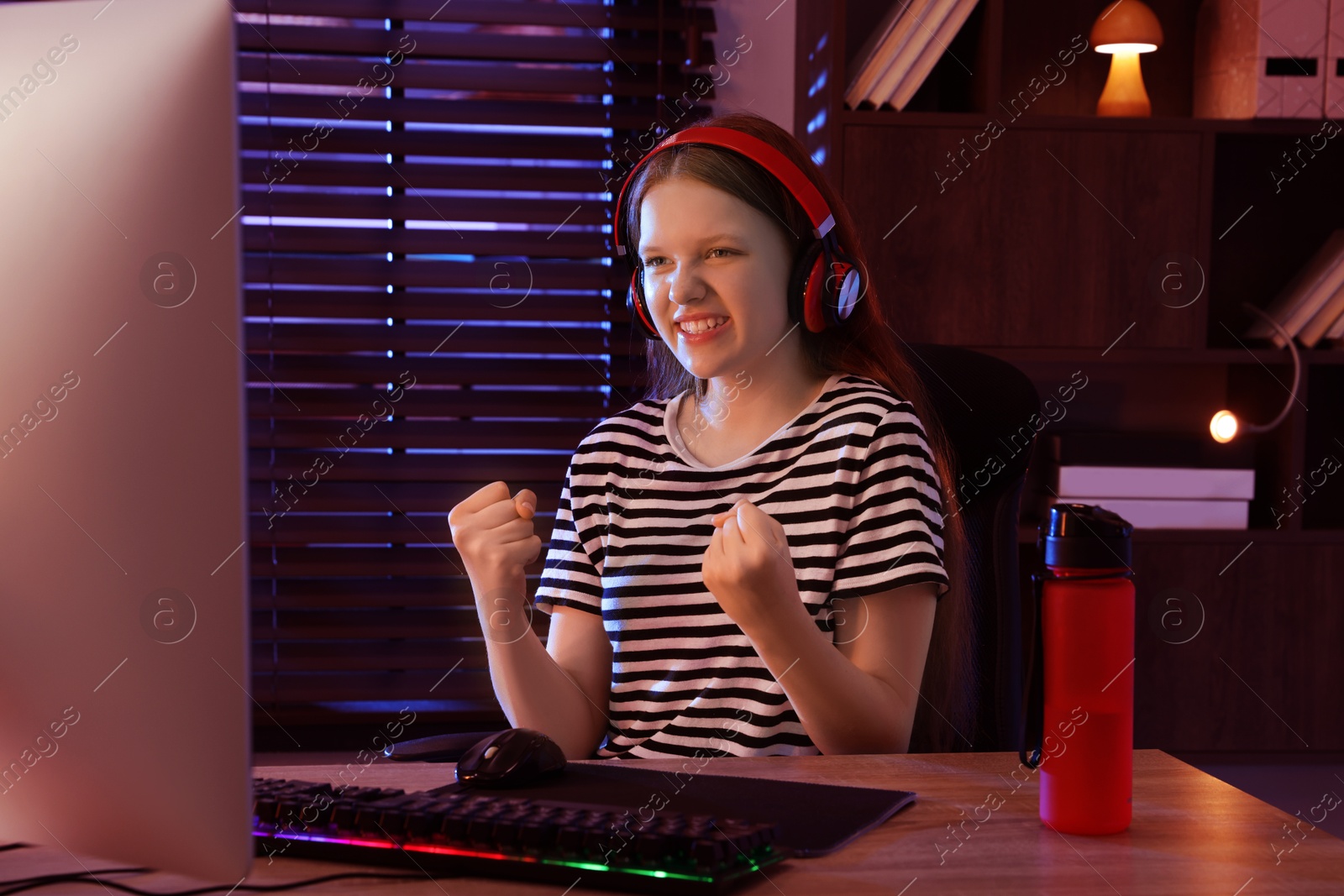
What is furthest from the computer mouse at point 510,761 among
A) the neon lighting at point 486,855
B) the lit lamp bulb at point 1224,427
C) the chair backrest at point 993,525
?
the lit lamp bulb at point 1224,427

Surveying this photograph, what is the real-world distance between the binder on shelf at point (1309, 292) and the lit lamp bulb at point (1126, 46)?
438 mm

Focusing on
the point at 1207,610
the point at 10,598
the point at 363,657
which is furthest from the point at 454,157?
the point at 10,598

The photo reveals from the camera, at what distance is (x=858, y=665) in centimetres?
110

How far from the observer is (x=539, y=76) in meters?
2.18

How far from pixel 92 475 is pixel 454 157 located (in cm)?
178

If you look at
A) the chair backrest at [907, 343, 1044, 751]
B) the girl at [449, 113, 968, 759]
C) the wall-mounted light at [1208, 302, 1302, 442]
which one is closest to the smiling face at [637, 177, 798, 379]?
the girl at [449, 113, 968, 759]

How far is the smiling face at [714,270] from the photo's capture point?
1.21m

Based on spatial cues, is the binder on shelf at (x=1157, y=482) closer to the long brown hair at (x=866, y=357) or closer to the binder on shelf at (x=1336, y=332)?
the binder on shelf at (x=1336, y=332)

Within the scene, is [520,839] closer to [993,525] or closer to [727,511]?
[727,511]

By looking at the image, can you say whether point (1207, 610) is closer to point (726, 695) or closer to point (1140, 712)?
point (1140, 712)

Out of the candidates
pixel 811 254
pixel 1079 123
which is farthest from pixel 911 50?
pixel 811 254

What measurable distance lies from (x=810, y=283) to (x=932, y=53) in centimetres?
98

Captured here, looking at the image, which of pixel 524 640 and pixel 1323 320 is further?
pixel 1323 320

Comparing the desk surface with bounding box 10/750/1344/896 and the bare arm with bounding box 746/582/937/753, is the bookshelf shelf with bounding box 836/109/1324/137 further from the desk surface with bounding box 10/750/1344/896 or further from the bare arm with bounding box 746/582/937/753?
Result: the desk surface with bounding box 10/750/1344/896
